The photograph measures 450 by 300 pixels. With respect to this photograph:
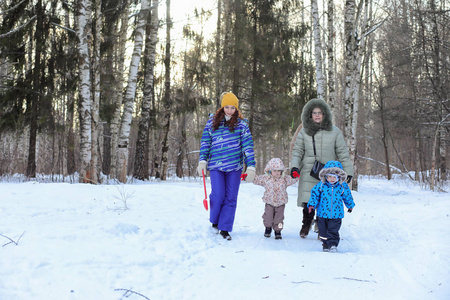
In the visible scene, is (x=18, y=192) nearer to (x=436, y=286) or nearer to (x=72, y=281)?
(x=72, y=281)

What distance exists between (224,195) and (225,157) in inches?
20.8

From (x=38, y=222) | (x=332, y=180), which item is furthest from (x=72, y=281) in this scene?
(x=332, y=180)

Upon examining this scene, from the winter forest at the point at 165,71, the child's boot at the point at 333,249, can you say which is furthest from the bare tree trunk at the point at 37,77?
the child's boot at the point at 333,249

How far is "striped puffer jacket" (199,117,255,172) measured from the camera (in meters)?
4.44

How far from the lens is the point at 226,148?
447 cm

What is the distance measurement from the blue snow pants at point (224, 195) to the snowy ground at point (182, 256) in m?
0.27

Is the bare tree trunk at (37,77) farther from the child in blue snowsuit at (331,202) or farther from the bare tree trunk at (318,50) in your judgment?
the child in blue snowsuit at (331,202)

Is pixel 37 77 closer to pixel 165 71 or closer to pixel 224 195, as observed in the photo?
pixel 165 71

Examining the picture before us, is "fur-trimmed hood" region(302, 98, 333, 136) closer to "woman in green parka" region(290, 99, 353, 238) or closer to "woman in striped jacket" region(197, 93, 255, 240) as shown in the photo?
"woman in green parka" region(290, 99, 353, 238)

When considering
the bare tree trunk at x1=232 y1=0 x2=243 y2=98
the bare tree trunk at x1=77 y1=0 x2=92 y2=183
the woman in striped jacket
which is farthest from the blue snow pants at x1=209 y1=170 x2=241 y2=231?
the bare tree trunk at x1=232 y1=0 x2=243 y2=98

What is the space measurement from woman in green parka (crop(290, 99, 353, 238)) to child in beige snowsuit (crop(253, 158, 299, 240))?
0.22 metres

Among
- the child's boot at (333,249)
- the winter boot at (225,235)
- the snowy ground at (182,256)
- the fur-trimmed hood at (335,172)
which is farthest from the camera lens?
the winter boot at (225,235)

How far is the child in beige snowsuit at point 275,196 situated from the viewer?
465cm

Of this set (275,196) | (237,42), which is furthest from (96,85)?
(275,196)
